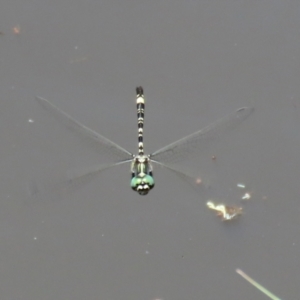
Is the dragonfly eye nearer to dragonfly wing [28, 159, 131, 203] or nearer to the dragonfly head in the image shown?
the dragonfly head

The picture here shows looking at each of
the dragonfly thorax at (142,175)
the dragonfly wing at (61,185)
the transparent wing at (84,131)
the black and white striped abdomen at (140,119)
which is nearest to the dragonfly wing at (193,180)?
the dragonfly thorax at (142,175)

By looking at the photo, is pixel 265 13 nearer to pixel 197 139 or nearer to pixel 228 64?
pixel 228 64

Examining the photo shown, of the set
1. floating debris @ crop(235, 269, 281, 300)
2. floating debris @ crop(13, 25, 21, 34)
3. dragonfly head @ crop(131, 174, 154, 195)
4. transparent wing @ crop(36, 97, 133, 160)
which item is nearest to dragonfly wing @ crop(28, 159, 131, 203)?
transparent wing @ crop(36, 97, 133, 160)

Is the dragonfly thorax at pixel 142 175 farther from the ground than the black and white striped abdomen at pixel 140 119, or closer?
closer

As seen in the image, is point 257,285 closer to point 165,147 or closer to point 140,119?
point 165,147

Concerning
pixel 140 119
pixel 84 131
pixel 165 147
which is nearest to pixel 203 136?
pixel 165 147

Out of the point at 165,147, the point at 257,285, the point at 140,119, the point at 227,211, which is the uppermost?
the point at 140,119

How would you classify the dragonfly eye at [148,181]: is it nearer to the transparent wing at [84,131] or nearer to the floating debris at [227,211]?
the transparent wing at [84,131]
